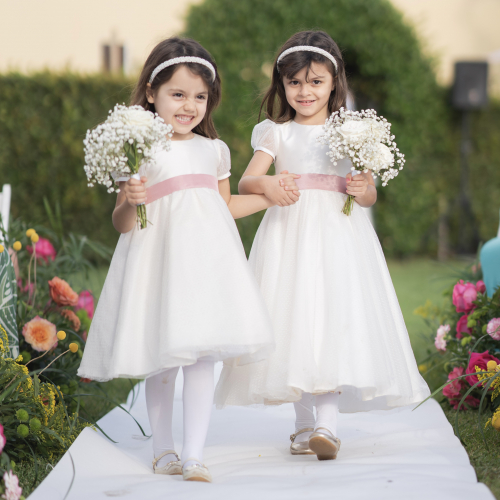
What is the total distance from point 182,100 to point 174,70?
0.35ft

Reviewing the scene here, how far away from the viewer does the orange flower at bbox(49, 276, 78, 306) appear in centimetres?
294

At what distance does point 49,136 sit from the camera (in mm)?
7969

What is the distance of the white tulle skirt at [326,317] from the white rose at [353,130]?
10.4 inches

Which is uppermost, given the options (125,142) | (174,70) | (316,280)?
(174,70)

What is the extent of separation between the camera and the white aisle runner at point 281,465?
1.99 metres

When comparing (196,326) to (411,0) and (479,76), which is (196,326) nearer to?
(479,76)

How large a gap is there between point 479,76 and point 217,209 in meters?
8.32

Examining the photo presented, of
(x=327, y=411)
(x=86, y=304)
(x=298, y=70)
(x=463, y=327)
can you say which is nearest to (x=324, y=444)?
(x=327, y=411)

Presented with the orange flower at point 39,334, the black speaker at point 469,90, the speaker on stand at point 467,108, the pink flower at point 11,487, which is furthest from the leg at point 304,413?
the black speaker at point 469,90

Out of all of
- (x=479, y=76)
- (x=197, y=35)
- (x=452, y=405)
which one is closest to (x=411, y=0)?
(x=479, y=76)

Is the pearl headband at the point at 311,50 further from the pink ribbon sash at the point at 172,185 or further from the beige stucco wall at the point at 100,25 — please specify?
the beige stucco wall at the point at 100,25

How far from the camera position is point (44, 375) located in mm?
2791

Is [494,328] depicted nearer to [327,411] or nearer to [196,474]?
[327,411]

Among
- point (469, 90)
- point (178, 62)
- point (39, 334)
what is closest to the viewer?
point (178, 62)
